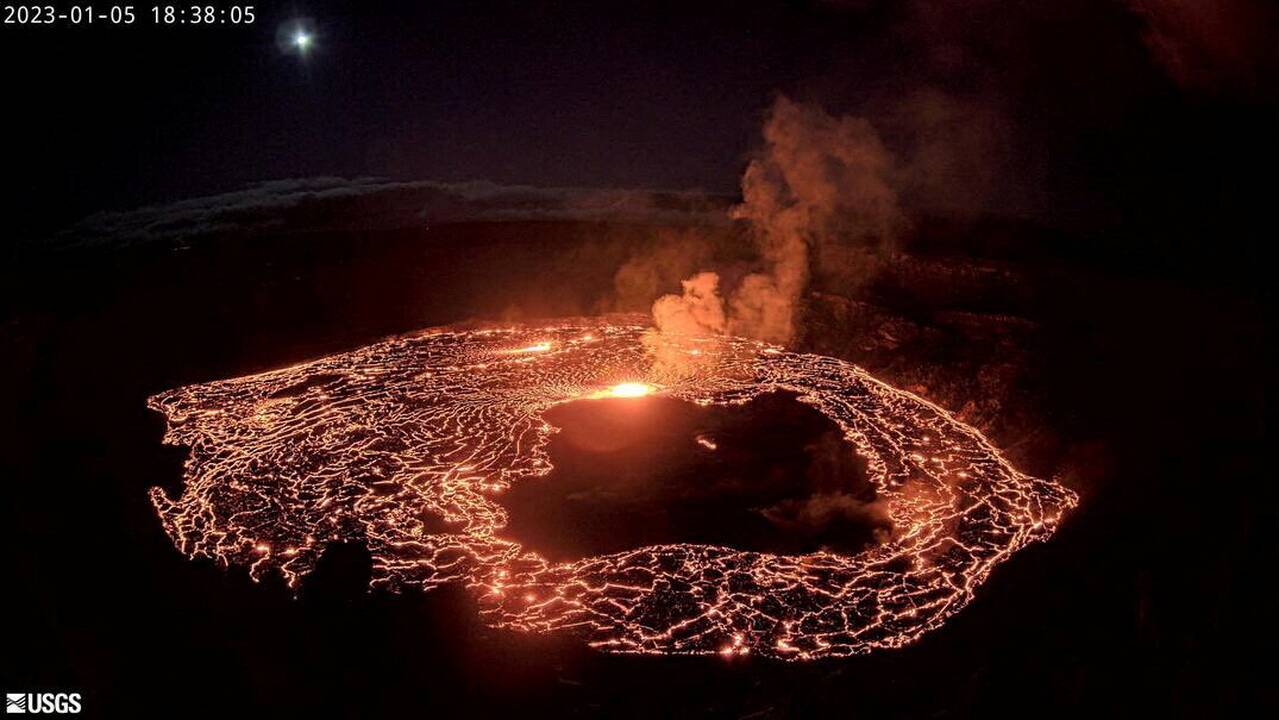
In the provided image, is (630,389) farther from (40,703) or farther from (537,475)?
(40,703)

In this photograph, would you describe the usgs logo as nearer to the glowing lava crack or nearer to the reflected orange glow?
the glowing lava crack

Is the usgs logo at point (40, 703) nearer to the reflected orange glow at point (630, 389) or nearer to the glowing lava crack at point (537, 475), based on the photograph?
the glowing lava crack at point (537, 475)

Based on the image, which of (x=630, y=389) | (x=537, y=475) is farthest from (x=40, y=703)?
(x=630, y=389)

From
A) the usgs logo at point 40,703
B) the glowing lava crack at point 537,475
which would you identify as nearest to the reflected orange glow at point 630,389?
the glowing lava crack at point 537,475

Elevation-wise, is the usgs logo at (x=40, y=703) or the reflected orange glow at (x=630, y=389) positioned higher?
the reflected orange glow at (x=630, y=389)

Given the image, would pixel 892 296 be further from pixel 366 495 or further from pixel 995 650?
pixel 366 495

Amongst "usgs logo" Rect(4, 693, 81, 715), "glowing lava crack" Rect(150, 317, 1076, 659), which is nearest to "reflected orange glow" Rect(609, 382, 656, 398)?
"glowing lava crack" Rect(150, 317, 1076, 659)
